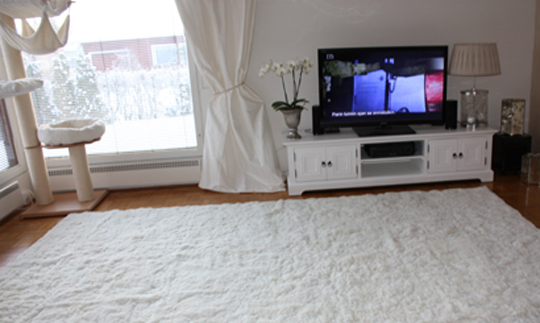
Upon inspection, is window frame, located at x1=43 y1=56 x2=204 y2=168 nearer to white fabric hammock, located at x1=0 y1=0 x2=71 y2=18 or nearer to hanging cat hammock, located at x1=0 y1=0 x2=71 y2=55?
hanging cat hammock, located at x1=0 y1=0 x2=71 y2=55

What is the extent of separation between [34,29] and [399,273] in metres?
3.58

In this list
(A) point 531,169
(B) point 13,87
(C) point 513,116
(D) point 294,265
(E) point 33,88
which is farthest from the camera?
(C) point 513,116

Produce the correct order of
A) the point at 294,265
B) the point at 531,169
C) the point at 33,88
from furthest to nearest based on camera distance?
the point at 531,169
the point at 33,88
the point at 294,265

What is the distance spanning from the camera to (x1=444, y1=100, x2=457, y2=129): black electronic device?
368 cm

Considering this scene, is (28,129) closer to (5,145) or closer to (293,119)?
(5,145)

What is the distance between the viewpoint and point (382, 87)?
12.1ft

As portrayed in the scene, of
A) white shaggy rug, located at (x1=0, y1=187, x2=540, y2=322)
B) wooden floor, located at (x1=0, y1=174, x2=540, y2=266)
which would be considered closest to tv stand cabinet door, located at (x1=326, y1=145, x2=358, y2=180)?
wooden floor, located at (x1=0, y1=174, x2=540, y2=266)

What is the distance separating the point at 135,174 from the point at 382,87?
2593mm

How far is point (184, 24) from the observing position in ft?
12.2

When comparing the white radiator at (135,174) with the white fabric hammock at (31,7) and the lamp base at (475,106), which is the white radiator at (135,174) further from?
the lamp base at (475,106)

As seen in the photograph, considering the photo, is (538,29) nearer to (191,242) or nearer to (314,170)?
(314,170)

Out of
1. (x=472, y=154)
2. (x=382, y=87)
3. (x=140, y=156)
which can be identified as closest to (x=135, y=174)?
(x=140, y=156)

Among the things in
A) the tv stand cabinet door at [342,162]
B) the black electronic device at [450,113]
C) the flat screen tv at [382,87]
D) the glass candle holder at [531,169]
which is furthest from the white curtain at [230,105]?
the glass candle holder at [531,169]

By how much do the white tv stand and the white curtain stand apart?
13.7 inches
